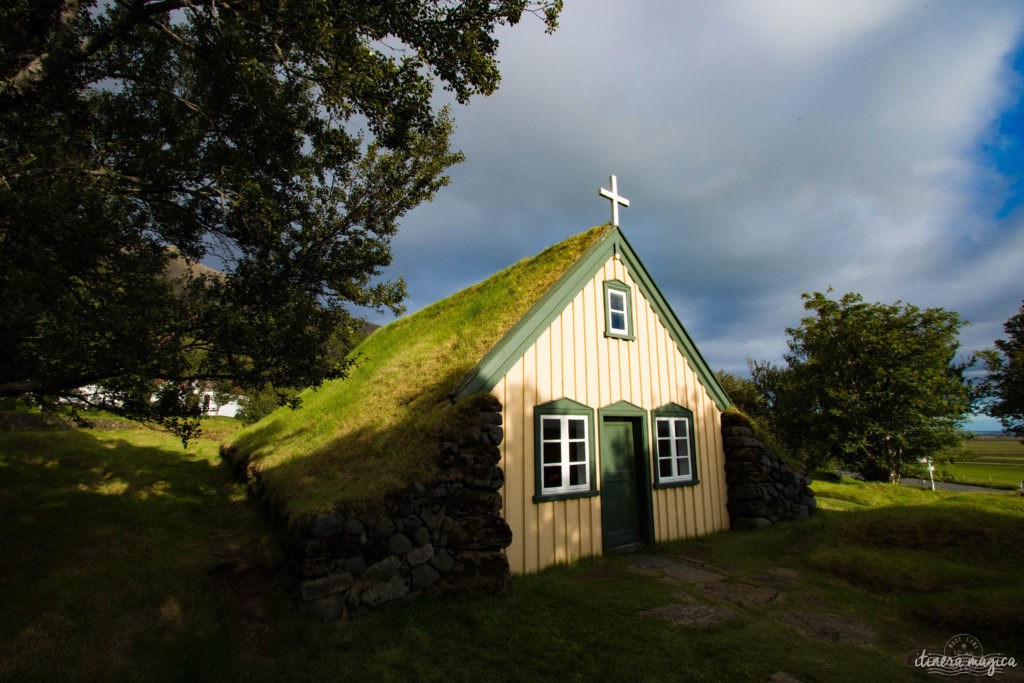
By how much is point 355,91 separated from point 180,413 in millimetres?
5019

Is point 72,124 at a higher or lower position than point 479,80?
lower

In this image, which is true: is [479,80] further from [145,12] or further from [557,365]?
[557,365]

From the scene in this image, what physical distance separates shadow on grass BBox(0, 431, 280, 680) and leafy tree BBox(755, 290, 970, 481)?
Answer: 25054 mm

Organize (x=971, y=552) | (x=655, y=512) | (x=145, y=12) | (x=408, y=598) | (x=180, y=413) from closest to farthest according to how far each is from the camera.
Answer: (x=145, y=12) → (x=408, y=598) → (x=180, y=413) → (x=971, y=552) → (x=655, y=512)

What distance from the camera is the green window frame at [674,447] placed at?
937 centimetres

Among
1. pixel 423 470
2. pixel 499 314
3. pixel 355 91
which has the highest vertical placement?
pixel 355 91

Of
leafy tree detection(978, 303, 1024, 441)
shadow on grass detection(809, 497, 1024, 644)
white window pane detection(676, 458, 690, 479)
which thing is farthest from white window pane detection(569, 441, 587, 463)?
leafy tree detection(978, 303, 1024, 441)

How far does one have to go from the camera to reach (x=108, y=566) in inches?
221

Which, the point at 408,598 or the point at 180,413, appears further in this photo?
the point at 180,413

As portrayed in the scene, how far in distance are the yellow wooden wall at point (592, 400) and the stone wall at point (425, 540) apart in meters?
0.66

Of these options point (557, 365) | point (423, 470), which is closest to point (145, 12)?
point (423, 470)

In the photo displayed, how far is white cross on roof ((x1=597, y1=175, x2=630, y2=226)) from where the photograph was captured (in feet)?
33.8

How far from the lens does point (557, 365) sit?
817 centimetres

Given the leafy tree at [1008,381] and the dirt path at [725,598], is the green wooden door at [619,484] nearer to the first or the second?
the dirt path at [725,598]
